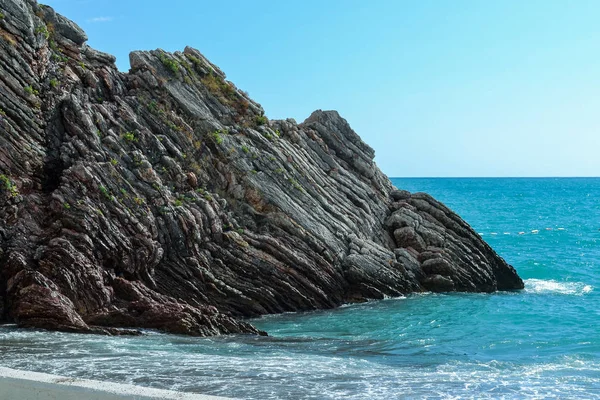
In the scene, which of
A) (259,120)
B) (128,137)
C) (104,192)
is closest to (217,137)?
(259,120)

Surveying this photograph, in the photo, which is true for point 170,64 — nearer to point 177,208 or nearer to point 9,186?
point 177,208

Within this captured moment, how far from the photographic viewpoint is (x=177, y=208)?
26.1m

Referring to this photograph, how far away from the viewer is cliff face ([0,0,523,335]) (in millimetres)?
21953

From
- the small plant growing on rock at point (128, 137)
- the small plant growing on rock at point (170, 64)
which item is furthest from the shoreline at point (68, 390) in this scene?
the small plant growing on rock at point (170, 64)

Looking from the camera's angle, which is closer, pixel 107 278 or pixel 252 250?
pixel 107 278

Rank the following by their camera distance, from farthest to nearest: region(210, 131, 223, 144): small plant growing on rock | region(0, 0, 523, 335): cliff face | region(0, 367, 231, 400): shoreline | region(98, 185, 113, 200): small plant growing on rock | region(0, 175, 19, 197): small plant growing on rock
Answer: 1. region(210, 131, 223, 144): small plant growing on rock
2. region(98, 185, 113, 200): small plant growing on rock
3. region(0, 175, 19, 197): small plant growing on rock
4. region(0, 0, 523, 335): cliff face
5. region(0, 367, 231, 400): shoreline

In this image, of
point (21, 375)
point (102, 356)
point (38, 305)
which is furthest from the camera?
point (38, 305)

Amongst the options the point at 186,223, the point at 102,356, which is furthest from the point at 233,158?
the point at 102,356

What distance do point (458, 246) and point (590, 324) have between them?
804 centimetres

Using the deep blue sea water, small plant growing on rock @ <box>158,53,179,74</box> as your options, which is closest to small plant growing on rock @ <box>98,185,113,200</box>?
the deep blue sea water

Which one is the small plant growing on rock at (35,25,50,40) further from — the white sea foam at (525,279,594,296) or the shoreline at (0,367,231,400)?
the white sea foam at (525,279,594,296)

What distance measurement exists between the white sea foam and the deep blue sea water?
0.61 metres

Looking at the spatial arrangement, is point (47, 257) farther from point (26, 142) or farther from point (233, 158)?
point (233, 158)

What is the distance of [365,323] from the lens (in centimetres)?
2470
